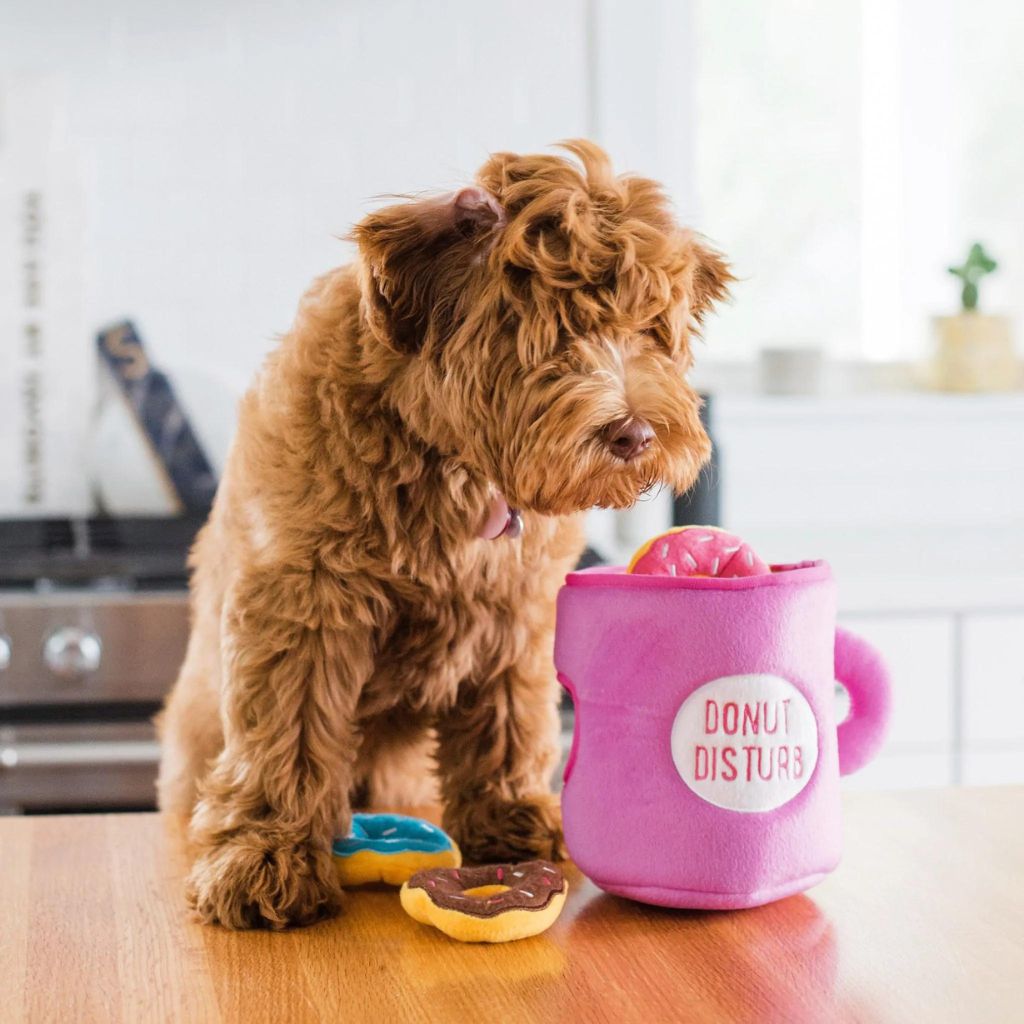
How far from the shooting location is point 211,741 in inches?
49.9

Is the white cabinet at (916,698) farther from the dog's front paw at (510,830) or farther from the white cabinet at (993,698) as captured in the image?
the dog's front paw at (510,830)

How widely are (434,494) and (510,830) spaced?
0.29m

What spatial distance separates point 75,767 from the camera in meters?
1.99

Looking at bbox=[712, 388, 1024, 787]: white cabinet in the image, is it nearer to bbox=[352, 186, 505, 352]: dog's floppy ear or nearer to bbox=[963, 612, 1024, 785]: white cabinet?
bbox=[963, 612, 1024, 785]: white cabinet

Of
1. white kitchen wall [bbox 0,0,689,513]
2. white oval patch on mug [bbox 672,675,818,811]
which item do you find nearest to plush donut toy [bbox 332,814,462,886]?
white oval patch on mug [bbox 672,675,818,811]

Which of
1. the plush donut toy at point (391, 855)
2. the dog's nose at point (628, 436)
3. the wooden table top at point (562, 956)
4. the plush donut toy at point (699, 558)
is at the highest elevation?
the dog's nose at point (628, 436)

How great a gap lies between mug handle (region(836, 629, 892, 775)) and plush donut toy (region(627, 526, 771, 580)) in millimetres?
114

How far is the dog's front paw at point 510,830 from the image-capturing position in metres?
1.12

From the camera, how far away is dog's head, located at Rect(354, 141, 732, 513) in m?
0.89

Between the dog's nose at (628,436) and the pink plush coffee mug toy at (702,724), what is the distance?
0.28 feet

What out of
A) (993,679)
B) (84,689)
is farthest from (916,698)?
(84,689)

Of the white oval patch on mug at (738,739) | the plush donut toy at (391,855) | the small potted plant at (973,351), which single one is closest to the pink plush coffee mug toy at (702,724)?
the white oval patch on mug at (738,739)

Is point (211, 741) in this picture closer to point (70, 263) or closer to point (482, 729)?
point (482, 729)

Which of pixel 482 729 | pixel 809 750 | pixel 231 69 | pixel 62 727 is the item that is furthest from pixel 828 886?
pixel 231 69
